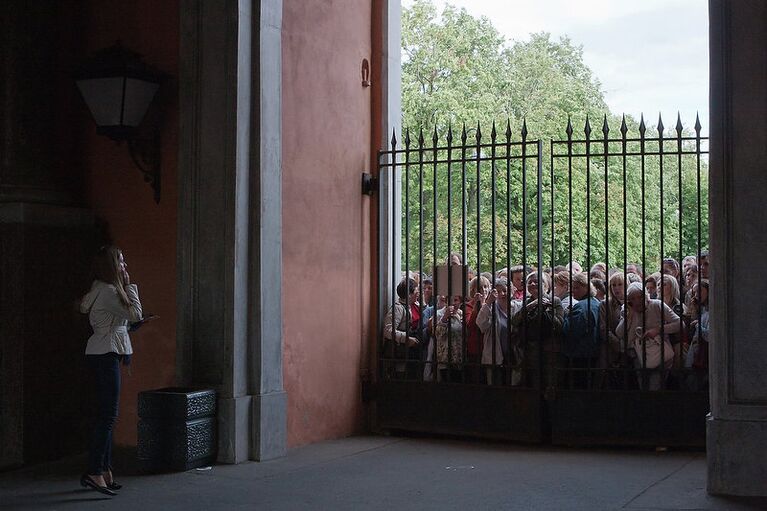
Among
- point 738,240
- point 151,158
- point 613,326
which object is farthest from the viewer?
point 613,326

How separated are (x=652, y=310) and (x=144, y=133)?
423cm

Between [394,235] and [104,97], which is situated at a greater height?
[104,97]

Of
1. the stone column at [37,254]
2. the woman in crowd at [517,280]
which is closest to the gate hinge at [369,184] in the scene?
the woman in crowd at [517,280]

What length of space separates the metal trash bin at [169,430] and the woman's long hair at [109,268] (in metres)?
1.02

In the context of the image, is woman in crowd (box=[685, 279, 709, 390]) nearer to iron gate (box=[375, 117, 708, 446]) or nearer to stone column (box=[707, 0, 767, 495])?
iron gate (box=[375, 117, 708, 446])

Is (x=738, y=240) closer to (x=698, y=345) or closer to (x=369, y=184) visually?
(x=698, y=345)

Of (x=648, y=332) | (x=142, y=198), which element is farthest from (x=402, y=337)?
(x=142, y=198)

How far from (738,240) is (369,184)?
3.79 m

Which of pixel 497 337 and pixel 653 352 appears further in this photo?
pixel 497 337

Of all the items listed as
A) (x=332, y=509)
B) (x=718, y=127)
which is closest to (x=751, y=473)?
(x=718, y=127)

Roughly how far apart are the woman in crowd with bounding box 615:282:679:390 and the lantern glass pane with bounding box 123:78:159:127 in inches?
157

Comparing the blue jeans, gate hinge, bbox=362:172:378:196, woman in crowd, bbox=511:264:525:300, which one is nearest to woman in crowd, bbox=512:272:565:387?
woman in crowd, bbox=511:264:525:300

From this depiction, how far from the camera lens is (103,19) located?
26.9 feet

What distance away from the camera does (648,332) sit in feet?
26.2
